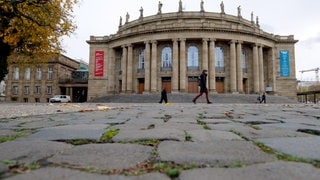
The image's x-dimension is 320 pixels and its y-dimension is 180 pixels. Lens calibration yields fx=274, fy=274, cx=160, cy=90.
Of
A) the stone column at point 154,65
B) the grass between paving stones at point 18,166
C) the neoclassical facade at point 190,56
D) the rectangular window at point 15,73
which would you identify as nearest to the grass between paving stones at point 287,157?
the grass between paving stones at point 18,166

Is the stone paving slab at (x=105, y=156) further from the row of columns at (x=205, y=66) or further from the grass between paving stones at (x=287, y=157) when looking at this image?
the row of columns at (x=205, y=66)

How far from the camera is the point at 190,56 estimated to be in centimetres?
4406

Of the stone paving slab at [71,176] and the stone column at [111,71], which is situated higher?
the stone column at [111,71]

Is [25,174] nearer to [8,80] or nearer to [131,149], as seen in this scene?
[131,149]

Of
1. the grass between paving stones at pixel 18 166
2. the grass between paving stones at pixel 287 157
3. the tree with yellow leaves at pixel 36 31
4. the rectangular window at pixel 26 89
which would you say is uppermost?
the tree with yellow leaves at pixel 36 31

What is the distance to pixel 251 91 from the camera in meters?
44.9

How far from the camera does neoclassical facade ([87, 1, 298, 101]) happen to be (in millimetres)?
42094

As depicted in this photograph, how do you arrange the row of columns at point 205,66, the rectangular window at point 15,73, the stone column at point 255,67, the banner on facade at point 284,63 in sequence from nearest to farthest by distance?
the row of columns at point 205,66 → the stone column at point 255,67 → the banner on facade at point 284,63 → the rectangular window at point 15,73

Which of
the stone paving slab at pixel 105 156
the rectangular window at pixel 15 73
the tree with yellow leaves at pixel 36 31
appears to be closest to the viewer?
the stone paving slab at pixel 105 156

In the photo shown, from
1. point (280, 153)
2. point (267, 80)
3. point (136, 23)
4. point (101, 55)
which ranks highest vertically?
point (136, 23)

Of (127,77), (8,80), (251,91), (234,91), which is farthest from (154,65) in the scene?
(8,80)

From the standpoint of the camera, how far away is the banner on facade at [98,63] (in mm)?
47969

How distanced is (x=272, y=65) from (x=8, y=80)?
50754 mm

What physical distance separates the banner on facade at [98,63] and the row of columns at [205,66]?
234 inches
